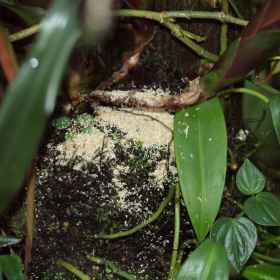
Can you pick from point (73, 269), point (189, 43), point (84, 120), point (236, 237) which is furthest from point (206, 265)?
point (189, 43)

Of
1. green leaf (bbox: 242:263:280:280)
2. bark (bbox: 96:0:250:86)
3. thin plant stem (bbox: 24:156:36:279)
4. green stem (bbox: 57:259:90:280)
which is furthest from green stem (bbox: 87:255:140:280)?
bark (bbox: 96:0:250:86)

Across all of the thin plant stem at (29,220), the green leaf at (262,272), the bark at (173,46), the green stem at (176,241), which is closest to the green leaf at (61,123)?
the thin plant stem at (29,220)

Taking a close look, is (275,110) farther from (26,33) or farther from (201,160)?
(26,33)

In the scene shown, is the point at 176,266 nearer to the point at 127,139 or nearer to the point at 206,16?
the point at 127,139

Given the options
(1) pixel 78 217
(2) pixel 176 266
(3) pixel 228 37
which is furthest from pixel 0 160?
(3) pixel 228 37

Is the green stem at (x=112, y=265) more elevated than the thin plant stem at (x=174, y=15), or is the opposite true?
the thin plant stem at (x=174, y=15)

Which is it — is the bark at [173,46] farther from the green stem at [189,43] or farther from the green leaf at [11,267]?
the green leaf at [11,267]

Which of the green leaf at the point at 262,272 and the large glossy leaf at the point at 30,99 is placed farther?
the green leaf at the point at 262,272
